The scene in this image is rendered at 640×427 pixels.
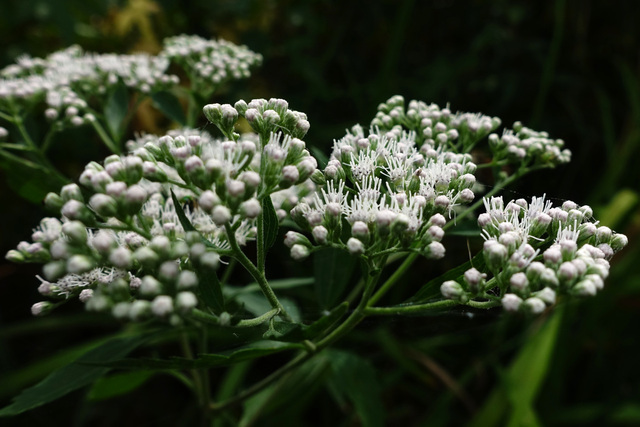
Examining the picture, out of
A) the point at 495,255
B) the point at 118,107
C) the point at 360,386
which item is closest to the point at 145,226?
the point at 495,255

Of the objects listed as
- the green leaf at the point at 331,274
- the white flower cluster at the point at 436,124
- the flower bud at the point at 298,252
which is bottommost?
the green leaf at the point at 331,274

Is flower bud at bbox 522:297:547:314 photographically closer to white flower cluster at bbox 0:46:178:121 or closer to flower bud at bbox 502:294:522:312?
flower bud at bbox 502:294:522:312

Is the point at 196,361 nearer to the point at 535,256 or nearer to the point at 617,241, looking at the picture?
the point at 535,256

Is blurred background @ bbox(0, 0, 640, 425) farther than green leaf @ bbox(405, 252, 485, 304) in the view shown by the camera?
Yes

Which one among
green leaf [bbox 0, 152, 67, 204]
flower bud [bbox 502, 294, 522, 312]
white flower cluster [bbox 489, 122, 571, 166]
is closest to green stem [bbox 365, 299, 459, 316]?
flower bud [bbox 502, 294, 522, 312]

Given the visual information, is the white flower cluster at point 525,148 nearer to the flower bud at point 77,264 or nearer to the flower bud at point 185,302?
the flower bud at point 185,302

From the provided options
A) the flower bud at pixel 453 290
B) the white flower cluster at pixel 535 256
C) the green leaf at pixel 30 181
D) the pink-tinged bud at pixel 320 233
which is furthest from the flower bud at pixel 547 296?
the green leaf at pixel 30 181
